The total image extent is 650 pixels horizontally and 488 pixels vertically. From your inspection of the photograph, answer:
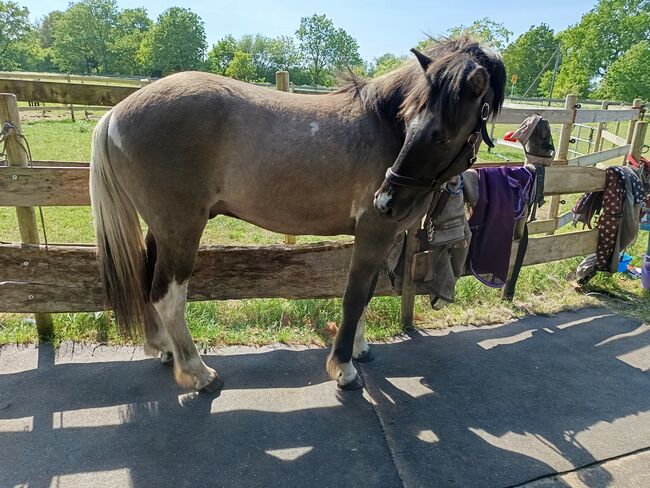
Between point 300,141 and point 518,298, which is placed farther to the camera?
point 518,298

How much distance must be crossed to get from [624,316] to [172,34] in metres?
72.4

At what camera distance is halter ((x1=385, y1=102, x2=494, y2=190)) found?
6.56 feet

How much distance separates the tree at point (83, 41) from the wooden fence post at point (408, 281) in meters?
78.1

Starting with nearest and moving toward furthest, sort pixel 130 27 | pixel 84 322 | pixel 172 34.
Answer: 1. pixel 84 322
2. pixel 172 34
3. pixel 130 27

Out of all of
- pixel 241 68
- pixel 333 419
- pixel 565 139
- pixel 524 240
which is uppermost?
pixel 241 68

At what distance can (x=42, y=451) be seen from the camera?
2.05m

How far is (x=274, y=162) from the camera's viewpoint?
2238 mm

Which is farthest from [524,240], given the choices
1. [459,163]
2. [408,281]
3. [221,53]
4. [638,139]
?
[221,53]

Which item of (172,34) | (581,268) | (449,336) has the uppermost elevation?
(172,34)

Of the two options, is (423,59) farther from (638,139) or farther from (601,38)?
(601,38)

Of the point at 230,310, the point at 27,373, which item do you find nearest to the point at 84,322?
the point at 27,373

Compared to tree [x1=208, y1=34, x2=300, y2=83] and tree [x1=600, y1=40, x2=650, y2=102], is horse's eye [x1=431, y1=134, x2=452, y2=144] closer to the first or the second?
tree [x1=600, y1=40, x2=650, y2=102]

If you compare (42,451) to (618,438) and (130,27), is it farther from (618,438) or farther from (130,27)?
(130,27)

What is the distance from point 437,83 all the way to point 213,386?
7.19 feet
